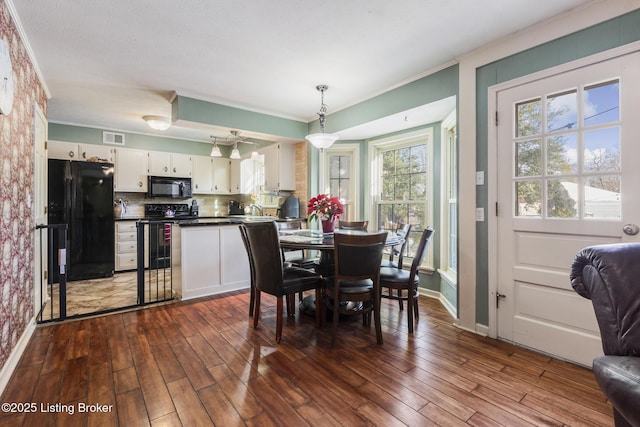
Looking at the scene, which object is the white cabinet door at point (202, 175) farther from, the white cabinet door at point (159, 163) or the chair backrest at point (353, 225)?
the chair backrest at point (353, 225)

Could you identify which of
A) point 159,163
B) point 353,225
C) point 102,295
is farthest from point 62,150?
point 353,225

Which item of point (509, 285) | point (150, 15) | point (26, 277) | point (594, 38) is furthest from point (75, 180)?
point (594, 38)

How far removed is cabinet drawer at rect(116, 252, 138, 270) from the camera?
488 cm

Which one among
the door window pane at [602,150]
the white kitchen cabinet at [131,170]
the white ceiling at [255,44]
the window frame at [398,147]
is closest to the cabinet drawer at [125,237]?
the white kitchen cabinet at [131,170]

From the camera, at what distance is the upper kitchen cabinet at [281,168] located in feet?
15.4

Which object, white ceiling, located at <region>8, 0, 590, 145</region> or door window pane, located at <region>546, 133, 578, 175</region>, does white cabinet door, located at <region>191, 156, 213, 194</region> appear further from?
door window pane, located at <region>546, 133, 578, 175</region>

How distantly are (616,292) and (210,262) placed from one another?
3553 mm

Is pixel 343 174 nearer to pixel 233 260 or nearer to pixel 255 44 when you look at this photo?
pixel 233 260

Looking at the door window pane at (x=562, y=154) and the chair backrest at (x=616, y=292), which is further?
the door window pane at (x=562, y=154)

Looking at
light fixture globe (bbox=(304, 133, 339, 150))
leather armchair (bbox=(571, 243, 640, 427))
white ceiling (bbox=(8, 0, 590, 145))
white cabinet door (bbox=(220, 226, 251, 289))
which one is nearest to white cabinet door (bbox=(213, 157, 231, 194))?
white ceiling (bbox=(8, 0, 590, 145))

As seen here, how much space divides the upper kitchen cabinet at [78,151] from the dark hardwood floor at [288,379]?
326 cm

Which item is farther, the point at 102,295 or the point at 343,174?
the point at 343,174

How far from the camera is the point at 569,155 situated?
212 cm

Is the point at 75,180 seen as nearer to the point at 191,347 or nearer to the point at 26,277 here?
the point at 26,277
